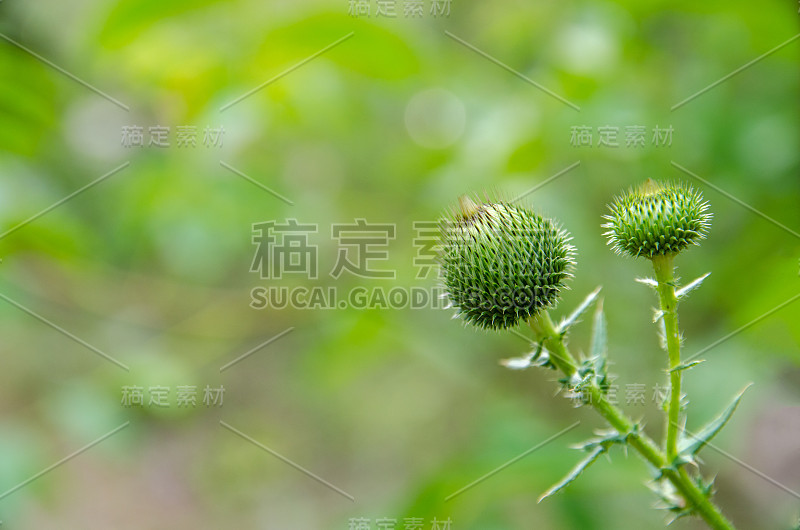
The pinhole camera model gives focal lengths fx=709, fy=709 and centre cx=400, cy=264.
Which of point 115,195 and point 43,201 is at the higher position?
point 115,195

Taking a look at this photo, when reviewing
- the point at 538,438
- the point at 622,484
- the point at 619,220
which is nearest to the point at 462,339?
the point at 538,438

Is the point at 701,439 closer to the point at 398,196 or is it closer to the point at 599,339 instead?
the point at 599,339

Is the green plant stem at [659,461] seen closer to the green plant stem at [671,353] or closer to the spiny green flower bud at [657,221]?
the green plant stem at [671,353]

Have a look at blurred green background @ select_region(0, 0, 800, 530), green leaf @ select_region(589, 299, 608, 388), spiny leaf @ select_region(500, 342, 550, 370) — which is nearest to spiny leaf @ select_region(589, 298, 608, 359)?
green leaf @ select_region(589, 299, 608, 388)

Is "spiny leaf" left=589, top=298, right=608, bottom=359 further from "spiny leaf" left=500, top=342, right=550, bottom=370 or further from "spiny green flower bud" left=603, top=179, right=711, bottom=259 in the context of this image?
"spiny green flower bud" left=603, top=179, right=711, bottom=259

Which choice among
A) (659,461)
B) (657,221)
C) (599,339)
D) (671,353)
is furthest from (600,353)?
(657,221)

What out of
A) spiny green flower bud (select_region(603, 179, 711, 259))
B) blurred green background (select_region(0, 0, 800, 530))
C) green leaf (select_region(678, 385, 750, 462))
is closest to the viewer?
green leaf (select_region(678, 385, 750, 462))

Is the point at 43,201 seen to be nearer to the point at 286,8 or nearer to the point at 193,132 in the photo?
the point at 193,132
